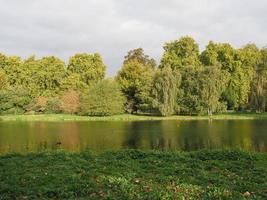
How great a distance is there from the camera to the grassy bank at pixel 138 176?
6.24 metres

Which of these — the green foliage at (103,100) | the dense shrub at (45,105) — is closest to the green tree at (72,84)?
the dense shrub at (45,105)

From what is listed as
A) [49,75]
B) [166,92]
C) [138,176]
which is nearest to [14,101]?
[49,75]

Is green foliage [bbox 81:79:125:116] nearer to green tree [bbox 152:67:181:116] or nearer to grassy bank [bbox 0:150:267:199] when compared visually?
green tree [bbox 152:67:181:116]

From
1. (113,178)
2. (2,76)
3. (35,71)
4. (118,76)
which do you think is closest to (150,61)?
(118,76)

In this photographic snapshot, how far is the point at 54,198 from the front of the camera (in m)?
6.14

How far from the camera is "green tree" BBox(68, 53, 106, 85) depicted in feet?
186

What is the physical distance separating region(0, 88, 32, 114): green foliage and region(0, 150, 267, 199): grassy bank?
40.6 m

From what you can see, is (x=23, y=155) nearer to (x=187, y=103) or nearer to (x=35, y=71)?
(x=187, y=103)

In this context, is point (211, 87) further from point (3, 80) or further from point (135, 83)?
point (3, 80)

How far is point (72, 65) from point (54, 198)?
2078 inches

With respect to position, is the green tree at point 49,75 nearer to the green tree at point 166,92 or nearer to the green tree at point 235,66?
the green tree at point 166,92

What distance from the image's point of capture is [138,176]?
7.65 metres

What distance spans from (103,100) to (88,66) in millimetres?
11218

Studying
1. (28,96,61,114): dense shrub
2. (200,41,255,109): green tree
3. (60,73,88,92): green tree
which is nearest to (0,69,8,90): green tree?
(28,96,61,114): dense shrub
